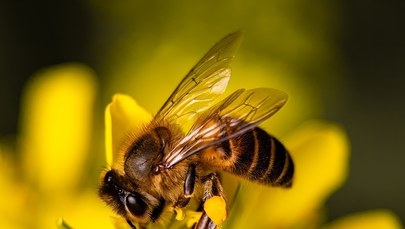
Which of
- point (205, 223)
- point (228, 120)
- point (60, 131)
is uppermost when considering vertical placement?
point (228, 120)

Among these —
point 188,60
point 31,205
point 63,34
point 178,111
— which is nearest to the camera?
point 178,111

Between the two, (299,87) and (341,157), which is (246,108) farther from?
(299,87)

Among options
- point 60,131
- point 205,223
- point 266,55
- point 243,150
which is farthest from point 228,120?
point 266,55

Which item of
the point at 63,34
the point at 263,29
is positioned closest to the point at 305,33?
the point at 263,29

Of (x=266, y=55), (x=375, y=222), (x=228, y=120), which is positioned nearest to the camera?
(x=228, y=120)

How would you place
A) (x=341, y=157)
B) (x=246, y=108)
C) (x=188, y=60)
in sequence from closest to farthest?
(x=246, y=108)
(x=341, y=157)
(x=188, y=60)

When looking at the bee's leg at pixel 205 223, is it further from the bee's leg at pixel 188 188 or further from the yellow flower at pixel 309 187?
the yellow flower at pixel 309 187

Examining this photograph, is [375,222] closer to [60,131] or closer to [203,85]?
[203,85]
